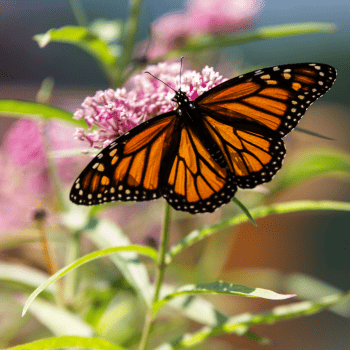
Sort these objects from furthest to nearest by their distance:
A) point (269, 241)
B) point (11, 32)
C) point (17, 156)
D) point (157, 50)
Result: point (11, 32) < point (269, 241) < point (157, 50) < point (17, 156)

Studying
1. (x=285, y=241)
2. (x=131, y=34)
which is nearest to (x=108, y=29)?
(x=131, y=34)

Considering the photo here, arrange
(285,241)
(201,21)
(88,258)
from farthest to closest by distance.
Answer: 1. (285,241)
2. (201,21)
3. (88,258)

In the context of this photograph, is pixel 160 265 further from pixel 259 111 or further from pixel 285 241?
pixel 285 241

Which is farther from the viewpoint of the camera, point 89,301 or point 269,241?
point 269,241

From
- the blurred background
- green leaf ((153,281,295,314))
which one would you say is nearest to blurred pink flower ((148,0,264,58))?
the blurred background

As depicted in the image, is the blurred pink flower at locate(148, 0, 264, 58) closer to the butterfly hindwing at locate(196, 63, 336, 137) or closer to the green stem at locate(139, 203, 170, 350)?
the butterfly hindwing at locate(196, 63, 336, 137)

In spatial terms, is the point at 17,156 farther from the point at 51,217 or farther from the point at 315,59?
the point at 315,59

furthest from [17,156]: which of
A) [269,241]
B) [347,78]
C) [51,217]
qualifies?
[347,78]
